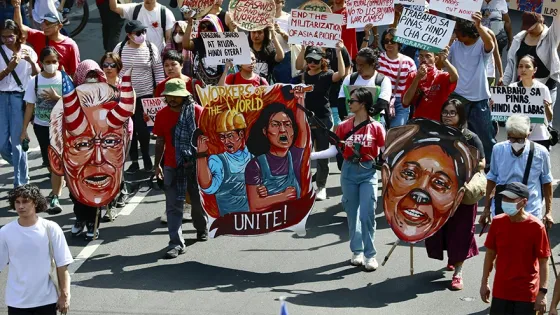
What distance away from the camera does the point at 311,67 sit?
45.1 feet

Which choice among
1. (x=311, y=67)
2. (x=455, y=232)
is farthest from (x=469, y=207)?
(x=311, y=67)

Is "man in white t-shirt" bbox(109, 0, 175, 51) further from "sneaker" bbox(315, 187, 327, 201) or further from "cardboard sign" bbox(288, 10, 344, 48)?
"sneaker" bbox(315, 187, 327, 201)

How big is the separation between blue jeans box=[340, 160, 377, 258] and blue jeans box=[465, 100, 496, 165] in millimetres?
2523

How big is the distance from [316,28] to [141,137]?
2.60 meters

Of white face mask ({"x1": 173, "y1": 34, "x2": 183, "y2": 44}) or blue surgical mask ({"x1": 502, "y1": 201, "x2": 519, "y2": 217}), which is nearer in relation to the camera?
blue surgical mask ({"x1": 502, "y1": 201, "x2": 519, "y2": 217})

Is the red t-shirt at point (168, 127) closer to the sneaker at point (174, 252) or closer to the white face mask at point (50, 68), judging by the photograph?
the sneaker at point (174, 252)

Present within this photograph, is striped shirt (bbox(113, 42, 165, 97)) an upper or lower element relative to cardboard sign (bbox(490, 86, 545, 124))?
upper

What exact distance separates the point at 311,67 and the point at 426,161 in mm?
2836

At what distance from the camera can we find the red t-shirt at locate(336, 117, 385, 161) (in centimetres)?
1152

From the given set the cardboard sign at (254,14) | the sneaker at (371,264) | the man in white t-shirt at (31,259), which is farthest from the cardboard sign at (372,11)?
the man in white t-shirt at (31,259)

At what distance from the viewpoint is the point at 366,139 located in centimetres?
1151

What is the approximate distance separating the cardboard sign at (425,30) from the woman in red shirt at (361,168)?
1.52 metres

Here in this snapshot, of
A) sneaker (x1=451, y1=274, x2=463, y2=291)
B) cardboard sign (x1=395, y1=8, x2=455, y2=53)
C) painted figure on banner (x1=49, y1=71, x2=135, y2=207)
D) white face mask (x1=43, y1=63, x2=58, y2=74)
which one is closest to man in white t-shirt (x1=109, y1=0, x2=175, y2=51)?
white face mask (x1=43, y1=63, x2=58, y2=74)

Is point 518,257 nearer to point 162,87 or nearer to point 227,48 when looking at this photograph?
point 227,48
